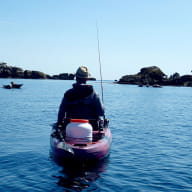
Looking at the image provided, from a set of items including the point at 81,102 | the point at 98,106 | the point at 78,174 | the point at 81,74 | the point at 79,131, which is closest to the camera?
the point at 78,174

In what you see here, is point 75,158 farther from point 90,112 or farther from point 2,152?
point 2,152

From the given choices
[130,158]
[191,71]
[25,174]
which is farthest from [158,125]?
[191,71]

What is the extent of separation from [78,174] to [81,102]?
251cm

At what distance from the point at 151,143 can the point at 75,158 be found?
7304 mm

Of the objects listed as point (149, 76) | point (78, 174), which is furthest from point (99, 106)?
point (149, 76)

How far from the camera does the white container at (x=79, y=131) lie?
995 cm

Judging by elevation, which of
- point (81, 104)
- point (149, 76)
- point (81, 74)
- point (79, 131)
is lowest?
point (79, 131)

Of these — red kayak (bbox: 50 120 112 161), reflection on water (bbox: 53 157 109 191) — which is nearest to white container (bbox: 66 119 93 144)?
red kayak (bbox: 50 120 112 161)

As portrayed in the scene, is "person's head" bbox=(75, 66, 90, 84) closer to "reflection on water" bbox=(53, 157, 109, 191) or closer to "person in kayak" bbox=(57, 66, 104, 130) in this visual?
"person in kayak" bbox=(57, 66, 104, 130)

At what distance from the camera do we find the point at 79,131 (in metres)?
9.97

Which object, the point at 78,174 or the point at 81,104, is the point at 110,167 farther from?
the point at 81,104

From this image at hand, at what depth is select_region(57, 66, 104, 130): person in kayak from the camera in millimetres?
10719

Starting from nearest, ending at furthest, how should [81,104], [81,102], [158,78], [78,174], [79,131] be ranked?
1. [78,174]
2. [79,131]
3. [81,102]
4. [81,104]
5. [158,78]

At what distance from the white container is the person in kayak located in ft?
3.46
